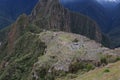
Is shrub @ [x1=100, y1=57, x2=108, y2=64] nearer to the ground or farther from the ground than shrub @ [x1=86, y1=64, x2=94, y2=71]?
farther from the ground

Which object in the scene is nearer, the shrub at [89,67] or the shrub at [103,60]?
the shrub at [89,67]

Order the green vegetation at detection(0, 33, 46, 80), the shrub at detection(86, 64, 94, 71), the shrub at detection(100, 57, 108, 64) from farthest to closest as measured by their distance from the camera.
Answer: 1. the green vegetation at detection(0, 33, 46, 80)
2. the shrub at detection(100, 57, 108, 64)
3. the shrub at detection(86, 64, 94, 71)

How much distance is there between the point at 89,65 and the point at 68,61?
5838mm

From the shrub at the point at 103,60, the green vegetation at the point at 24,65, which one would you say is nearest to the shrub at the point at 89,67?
the shrub at the point at 103,60

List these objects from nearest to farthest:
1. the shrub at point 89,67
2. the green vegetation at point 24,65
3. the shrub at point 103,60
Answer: the shrub at point 89,67, the shrub at point 103,60, the green vegetation at point 24,65

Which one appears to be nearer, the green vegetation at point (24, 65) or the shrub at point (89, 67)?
the shrub at point (89, 67)

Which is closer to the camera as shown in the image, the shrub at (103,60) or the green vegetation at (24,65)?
the shrub at (103,60)

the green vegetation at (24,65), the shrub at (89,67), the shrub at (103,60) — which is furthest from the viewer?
the green vegetation at (24,65)

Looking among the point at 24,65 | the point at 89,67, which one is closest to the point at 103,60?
the point at 89,67

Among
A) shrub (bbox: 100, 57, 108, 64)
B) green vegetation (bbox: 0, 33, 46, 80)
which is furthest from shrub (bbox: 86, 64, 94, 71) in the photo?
green vegetation (bbox: 0, 33, 46, 80)

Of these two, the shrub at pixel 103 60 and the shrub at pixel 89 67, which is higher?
the shrub at pixel 103 60

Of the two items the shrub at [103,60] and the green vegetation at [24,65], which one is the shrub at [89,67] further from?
the green vegetation at [24,65]

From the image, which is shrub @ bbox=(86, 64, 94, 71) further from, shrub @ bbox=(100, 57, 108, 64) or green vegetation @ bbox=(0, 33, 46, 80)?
green vegetation @ bbox=(0, 33, 46, 80)

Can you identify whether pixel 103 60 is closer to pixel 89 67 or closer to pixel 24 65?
pixel 89 67
